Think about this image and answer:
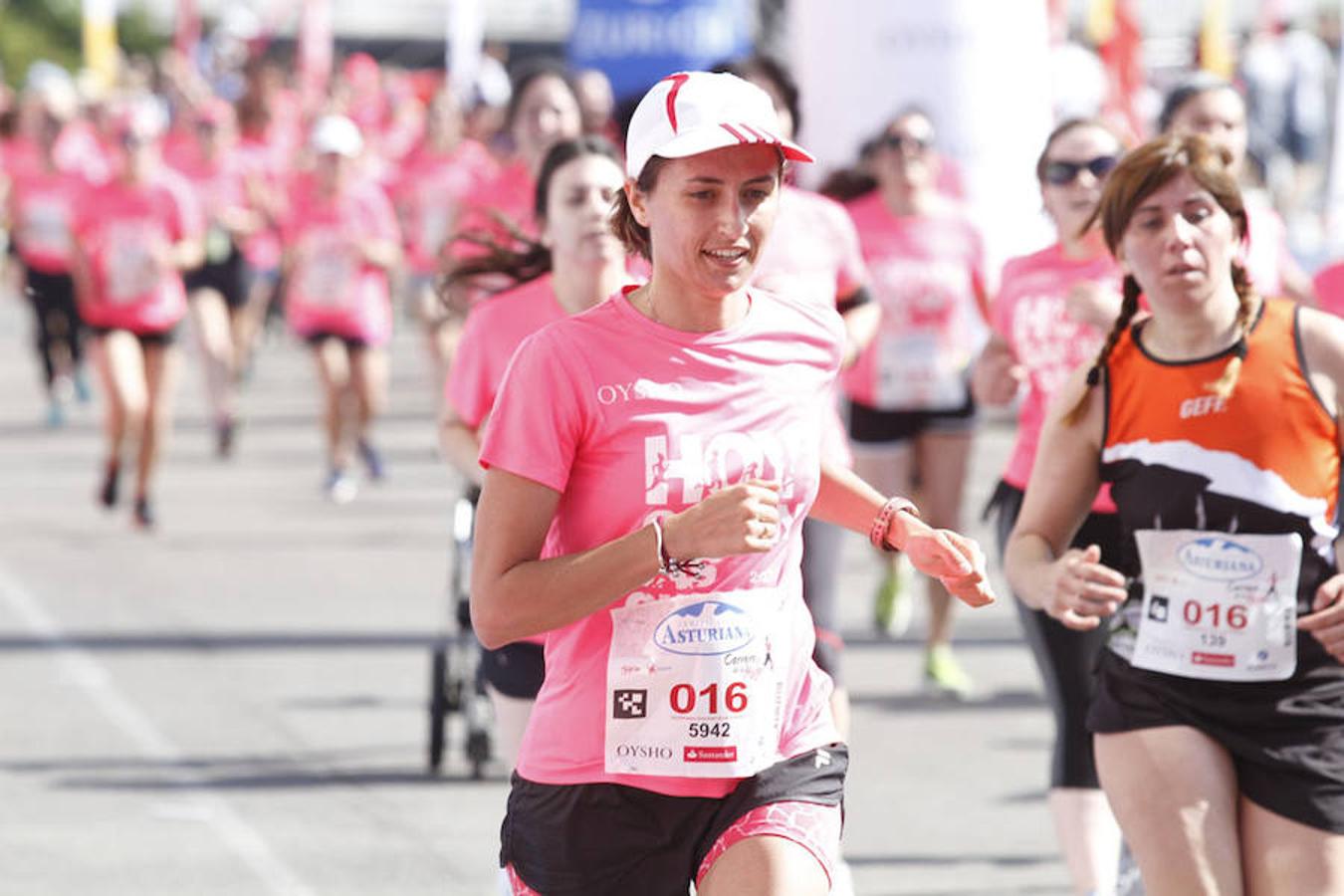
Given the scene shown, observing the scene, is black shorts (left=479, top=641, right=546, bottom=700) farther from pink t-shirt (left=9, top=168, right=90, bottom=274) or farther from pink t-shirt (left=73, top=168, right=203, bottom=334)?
pink t-shirt (left=9, top=168, right=90, bottom=274)

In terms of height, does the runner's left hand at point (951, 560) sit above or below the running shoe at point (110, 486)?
above

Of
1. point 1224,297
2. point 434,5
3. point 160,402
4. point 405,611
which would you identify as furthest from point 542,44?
point 1224,297

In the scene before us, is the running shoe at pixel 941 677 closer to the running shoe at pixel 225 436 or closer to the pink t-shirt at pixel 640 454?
the pink t-shirt at pixel 640 454

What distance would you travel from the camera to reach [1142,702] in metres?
4.85

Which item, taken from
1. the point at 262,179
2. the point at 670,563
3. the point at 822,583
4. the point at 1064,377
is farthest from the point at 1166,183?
the point at 262,179

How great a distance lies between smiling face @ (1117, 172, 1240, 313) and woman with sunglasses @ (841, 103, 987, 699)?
17.1ft

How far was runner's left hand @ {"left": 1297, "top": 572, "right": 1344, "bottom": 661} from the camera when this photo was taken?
4680 mm

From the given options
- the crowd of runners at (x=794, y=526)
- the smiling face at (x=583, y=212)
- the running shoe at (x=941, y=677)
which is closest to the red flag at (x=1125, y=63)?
the running shoe at (x=941, y=677)

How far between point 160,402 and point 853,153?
4.00 metres

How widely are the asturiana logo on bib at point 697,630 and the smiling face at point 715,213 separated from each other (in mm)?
472

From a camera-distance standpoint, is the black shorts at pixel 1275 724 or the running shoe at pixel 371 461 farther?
the running shoe at pixel 371 461

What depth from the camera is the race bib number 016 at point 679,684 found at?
4.14 m

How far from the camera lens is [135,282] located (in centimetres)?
1459

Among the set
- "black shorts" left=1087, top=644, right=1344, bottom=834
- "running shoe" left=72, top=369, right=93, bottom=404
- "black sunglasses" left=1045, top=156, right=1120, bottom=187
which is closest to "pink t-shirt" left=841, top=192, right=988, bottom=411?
"black sunglasses" left=1045, top=156, right=1120, bottom=187
